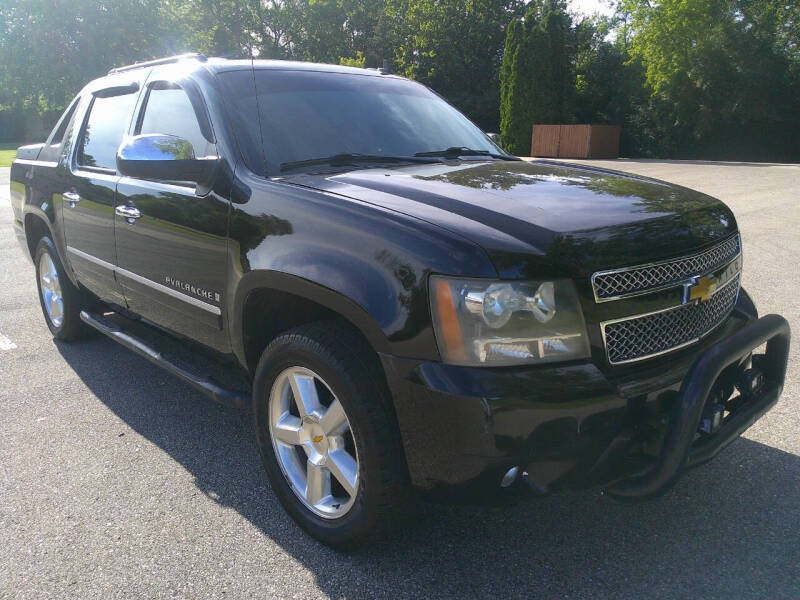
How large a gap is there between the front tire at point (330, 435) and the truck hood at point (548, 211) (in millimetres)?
561

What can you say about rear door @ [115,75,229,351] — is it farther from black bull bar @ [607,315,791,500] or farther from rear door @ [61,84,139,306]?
black bull bar @ [607,315,791,500]

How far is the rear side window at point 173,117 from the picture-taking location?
3.24m

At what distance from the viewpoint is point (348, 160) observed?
321 cm

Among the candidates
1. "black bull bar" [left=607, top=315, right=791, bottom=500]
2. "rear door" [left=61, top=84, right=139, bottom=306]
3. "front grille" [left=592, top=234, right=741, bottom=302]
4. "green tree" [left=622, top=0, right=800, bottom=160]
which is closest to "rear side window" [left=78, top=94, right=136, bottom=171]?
"rear door" [left=61, top=84, right=139, bottom=306]

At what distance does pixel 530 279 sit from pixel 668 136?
37.4 metres

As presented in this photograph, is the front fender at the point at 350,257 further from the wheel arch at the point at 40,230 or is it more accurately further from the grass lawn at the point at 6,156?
the grass lawn at the point at 6,156

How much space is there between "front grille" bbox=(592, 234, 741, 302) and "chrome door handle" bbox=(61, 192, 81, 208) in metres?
3.30

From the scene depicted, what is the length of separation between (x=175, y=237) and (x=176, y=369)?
65 cm

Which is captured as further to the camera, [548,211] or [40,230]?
[40,230]

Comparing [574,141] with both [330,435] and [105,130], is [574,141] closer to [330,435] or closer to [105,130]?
[105,130]

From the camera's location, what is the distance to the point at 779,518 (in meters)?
2.74

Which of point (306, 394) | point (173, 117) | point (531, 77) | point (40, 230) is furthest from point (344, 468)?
point (531, 77)

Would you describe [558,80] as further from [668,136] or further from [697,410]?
[697,410]

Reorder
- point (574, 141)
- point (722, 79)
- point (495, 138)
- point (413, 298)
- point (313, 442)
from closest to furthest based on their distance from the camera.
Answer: point (413, 298), point (313, 442), point (495, 138), point (574, 141), point (722, 79)
